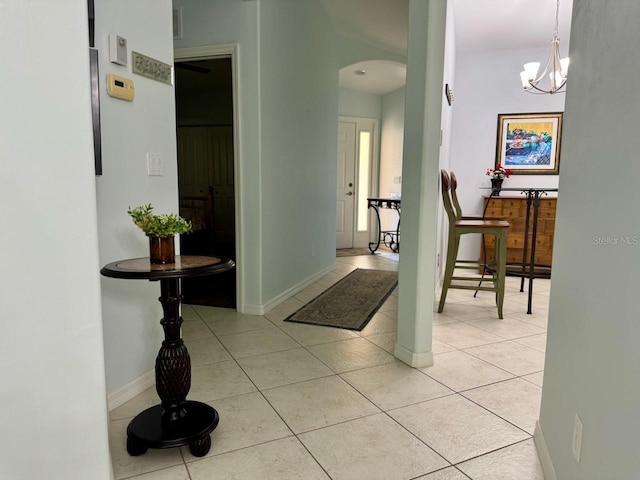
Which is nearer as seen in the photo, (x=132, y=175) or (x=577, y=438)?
(x=577, y=438)

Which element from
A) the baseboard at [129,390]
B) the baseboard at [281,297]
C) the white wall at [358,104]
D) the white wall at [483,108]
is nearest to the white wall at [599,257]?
the baseboard at [129,390]

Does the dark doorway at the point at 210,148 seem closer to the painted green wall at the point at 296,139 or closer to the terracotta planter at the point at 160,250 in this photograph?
the painted green wall at the point at 296,139

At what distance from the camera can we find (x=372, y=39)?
5.41 m

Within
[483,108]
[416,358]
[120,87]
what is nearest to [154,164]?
[120,87]

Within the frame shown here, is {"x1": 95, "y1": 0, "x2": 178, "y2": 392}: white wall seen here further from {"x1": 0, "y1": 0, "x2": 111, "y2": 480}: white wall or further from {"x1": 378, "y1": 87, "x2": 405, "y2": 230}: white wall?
{"x1": 378, "y1": 87, "x2": 405, "y2": 230}: white wall

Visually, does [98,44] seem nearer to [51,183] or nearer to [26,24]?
[26,24]

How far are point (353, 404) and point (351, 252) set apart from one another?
5.12 m

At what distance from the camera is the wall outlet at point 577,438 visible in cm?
116

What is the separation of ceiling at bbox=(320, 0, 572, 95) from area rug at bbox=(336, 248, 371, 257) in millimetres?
2875

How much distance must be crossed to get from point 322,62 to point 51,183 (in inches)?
163

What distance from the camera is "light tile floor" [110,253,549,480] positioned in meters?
1.59

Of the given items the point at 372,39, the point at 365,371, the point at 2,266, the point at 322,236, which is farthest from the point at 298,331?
the point at 372,39

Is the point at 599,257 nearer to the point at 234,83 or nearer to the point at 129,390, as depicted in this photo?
the point at 129,390

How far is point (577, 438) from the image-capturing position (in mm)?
1186
